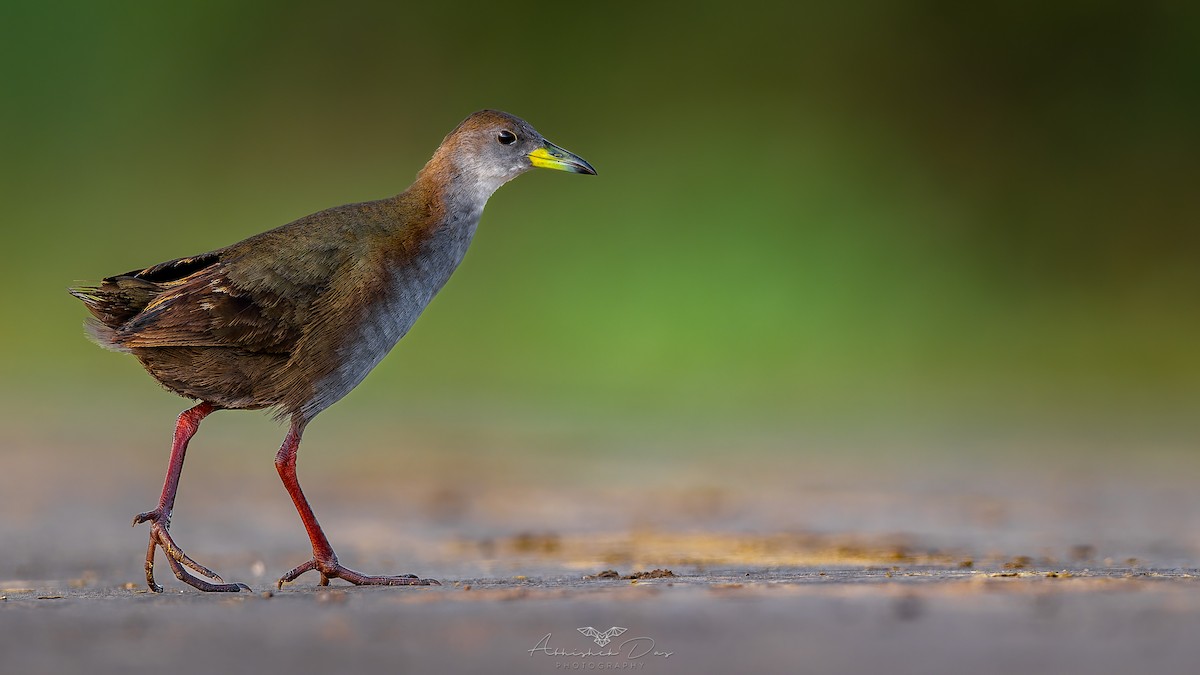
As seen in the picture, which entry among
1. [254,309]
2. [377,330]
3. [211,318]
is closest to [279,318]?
[254,309]

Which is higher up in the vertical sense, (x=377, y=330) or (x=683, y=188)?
(x=683, y=188)

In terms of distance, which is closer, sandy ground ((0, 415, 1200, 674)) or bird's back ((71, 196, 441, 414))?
sandy ground ((0, 415, 1200, 674))

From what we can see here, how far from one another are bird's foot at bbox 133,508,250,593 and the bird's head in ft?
5.70

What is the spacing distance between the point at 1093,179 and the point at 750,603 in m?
13.5

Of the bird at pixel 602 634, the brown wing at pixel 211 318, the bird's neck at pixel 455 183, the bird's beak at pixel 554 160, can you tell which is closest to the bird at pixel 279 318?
the brown wing at pixel 211 318

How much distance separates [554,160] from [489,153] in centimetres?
35

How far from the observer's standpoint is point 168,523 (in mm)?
5902

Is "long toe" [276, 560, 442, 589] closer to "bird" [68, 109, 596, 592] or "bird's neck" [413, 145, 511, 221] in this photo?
"bird" [68, 109, 596, 592]

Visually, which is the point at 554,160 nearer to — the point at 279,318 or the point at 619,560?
the point at 279,318

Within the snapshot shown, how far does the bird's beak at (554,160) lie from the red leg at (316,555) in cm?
156

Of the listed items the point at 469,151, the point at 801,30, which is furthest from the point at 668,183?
the point at 469,151

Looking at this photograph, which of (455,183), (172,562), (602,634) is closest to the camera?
(602,634)

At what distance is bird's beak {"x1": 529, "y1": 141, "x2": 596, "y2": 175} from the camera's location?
679 centimetres

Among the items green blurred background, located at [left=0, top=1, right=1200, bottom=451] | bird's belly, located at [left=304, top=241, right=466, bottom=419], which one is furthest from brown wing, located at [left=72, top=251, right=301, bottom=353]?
green blurred background, located at [left=0, top=1, right=1200, bottom=451]
